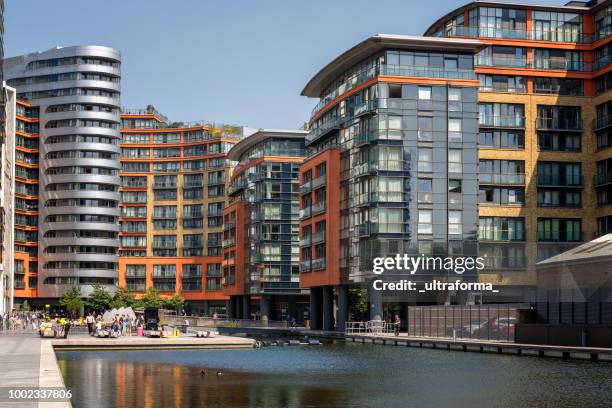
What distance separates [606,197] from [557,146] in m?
7.67

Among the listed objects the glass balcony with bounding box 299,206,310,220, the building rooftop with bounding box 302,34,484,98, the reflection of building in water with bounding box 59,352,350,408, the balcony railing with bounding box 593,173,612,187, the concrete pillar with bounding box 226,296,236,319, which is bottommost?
the concrete pillar with bounding box 226,296,236,319

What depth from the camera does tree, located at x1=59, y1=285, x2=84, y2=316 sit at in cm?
17250

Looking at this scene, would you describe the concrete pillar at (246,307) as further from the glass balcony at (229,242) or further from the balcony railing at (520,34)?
the balcony railing at (520,34)

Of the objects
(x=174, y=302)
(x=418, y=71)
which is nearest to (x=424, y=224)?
(x=418, y=71)

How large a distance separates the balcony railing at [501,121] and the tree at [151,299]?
94.0 metres

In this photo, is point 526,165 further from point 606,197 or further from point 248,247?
point 248,247

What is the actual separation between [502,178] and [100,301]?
9492cm

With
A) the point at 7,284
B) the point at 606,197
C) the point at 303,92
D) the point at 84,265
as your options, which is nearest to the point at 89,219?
the point at 84,265

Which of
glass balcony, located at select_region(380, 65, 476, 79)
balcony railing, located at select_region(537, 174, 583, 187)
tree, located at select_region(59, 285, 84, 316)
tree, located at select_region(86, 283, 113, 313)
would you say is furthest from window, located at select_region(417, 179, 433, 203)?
tree, located at select_region(86, 283, 113, 313)

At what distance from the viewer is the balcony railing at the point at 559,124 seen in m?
110

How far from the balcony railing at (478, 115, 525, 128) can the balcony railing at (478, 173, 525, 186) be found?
532cm

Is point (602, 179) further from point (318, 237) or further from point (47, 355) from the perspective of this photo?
point (47, 355)

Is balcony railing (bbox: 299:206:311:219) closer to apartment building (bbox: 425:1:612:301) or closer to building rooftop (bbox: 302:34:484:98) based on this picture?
building rooftop (bbox: 302:34:484:98)

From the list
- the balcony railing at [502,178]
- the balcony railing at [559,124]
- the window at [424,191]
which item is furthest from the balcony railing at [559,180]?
the window at [424,191]
